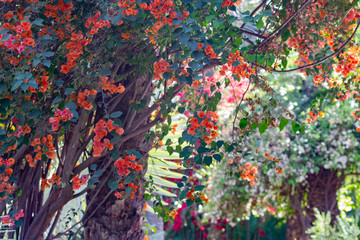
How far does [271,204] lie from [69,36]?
580 cm

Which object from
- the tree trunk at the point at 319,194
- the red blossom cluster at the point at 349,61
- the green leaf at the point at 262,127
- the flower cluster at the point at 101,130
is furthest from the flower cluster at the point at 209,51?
the tree trunk at the point at 319,194

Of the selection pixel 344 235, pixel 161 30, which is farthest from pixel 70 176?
pixel 344 235

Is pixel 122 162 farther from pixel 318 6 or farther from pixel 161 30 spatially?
pixel 318 6

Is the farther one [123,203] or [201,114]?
[123,203]

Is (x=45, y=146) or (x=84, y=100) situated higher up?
(x=84, y=100)

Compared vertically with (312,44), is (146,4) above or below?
below

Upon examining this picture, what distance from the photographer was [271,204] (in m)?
6.89

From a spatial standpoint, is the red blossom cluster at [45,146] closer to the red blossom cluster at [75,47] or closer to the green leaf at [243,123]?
the red blossom cluster at [75,47]

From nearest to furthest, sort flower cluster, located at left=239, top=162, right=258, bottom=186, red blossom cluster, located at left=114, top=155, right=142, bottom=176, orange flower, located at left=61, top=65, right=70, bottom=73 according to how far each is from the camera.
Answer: orange flower, located at left=61, top=65, right=70, bottom=73 < red blossom cluster, located at left=114, top=155, right=142, bottom=176 < flower cluster, located at left=239, top=162, right=258, bottom=186

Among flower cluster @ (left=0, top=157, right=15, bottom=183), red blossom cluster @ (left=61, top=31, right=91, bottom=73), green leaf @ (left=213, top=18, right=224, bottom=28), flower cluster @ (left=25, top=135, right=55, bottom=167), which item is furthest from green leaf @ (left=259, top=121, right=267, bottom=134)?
flower cluster @ (left=0, top=157, right=15, bottom=183)

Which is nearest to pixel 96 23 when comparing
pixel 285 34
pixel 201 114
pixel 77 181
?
pixel 201 114

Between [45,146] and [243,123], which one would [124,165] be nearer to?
[45,146]

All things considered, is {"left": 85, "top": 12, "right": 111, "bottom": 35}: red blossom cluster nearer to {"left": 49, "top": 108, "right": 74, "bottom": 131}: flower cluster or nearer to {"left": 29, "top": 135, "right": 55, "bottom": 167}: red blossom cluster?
{"left": 49, "top": 108, "right": 74, "bottom": 131}: flower cluster

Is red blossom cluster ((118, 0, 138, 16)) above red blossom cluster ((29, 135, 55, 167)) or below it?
above
